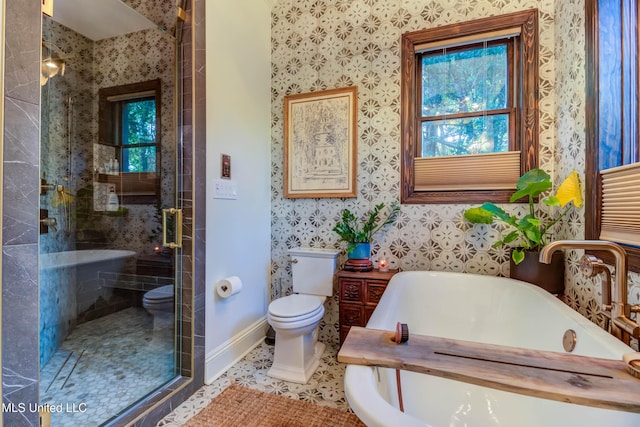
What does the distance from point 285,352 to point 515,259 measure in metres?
1.55

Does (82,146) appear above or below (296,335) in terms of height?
above

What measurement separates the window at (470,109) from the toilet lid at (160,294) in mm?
1751

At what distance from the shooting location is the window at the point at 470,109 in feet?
6.56

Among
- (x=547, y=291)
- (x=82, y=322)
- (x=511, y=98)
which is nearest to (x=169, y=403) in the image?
(x=82, y=322)

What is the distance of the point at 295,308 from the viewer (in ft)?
6.09

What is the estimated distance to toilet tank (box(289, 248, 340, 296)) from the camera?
2.23m

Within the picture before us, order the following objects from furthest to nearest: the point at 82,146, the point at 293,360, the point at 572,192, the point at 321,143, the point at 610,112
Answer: the point at 321,143 < the point at 293,360 < the point at 82,146 < the point at 572,192 < the point at 610,112

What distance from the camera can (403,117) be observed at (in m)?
2.23

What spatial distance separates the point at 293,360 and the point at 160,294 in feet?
3.09

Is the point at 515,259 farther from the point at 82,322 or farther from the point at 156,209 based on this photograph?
Answer: the point at 82,322

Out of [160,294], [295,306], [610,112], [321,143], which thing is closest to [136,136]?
[160,294]

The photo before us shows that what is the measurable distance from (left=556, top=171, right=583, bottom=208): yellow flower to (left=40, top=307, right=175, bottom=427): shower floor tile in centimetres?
237
